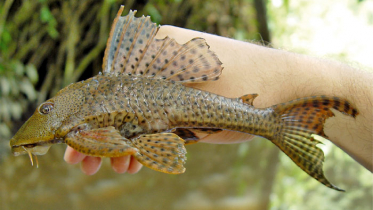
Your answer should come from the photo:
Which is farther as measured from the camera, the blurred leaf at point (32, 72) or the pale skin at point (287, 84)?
the blurred leaf at point (32, 72)

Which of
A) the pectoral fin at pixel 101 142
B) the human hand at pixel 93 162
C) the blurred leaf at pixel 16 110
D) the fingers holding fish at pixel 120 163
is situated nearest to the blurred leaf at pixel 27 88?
the blurred leaf at pixel 16 110

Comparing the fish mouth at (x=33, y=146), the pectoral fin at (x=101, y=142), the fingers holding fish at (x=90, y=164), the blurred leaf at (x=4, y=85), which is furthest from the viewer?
the blurred leaf at (x=4, y=85)

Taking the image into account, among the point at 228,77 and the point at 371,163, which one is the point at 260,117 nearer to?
the point at 228,77

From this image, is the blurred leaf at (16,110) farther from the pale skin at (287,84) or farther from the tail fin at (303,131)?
the tail fin at (303,131)

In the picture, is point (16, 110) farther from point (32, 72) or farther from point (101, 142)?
point (101, 142)

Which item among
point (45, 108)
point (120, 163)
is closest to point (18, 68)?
point (120, 163)

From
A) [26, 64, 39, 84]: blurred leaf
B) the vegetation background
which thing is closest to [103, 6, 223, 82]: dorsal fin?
the vegetation background
